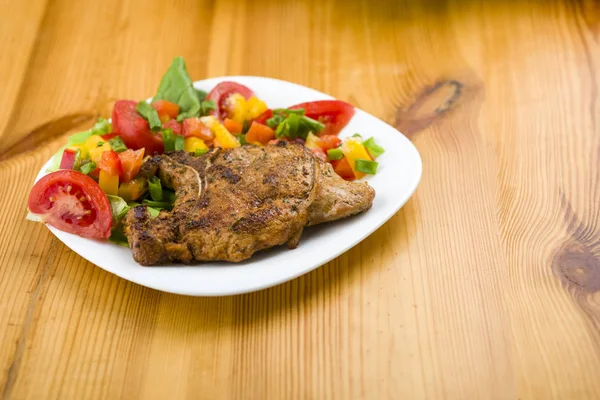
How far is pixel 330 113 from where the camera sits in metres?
4.64

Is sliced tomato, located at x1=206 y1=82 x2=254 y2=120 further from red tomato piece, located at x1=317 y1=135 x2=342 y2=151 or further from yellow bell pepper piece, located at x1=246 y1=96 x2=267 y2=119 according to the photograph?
red tomato piece, located at x1=317 y1=135 x2=342 y2=151

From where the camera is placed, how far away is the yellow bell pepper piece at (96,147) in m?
4.18

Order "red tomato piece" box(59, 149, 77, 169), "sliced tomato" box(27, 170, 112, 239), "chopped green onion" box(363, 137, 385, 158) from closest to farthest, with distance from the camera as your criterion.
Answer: "sliced tomato" box(27, 170, 112, 239) → "red tomato piece" box(59, 149, 77, 169) → "chopped green onion" box(363, 137, 385, 158)

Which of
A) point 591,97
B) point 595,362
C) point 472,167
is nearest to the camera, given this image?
point 595,362

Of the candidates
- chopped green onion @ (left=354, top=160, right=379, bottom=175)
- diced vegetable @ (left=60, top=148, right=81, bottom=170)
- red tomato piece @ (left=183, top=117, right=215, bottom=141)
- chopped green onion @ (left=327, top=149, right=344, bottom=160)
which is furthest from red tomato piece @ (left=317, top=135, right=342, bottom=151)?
diced vegetable @ (left=60, top=148, right=81, bottom=170)

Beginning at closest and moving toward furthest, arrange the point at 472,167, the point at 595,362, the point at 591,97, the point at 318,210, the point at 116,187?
the point at 595,362, the point at 318,210, the point at 116,187, the point at 472,167, the point at 591,97

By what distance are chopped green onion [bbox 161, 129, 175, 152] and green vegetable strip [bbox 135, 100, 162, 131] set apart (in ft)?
0.31

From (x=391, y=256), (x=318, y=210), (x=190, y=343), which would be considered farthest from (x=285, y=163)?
(x=190, y=343)

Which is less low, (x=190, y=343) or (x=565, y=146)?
(x=565, y=146)

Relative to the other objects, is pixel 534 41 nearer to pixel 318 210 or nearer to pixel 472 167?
pixel 472 167

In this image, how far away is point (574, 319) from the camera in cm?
368

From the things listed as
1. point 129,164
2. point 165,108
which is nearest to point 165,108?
point 165,108

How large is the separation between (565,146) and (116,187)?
2.89 m

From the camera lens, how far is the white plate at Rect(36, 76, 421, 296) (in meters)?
3.52
